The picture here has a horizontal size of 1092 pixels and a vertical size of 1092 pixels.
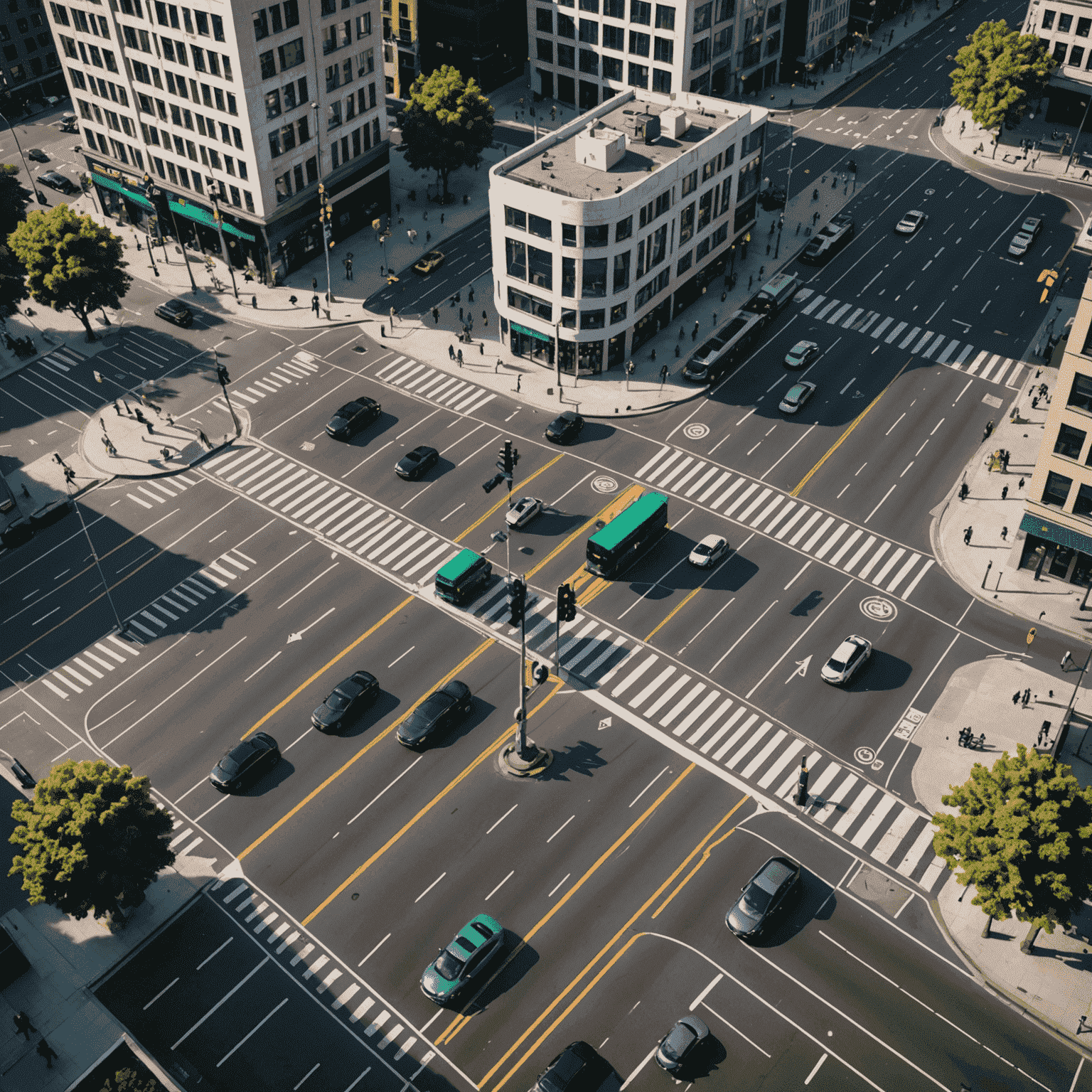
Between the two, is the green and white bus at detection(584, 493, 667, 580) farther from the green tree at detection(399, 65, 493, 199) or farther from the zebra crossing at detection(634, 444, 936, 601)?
the green tree at detection(399, 65, 493, 199)

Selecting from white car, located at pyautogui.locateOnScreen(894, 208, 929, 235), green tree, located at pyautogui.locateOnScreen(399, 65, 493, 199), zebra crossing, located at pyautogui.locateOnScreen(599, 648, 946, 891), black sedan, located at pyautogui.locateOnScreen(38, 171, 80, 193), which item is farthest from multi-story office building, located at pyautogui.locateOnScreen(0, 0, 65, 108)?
zebra crossing, located at pyautogui.locateOnScreen(599, 648, 946, 891)

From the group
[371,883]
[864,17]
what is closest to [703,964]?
[371,883]

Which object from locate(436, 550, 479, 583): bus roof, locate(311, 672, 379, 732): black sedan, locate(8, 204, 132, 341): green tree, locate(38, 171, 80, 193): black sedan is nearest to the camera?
locate(311, 672, 379, 732): black sedan

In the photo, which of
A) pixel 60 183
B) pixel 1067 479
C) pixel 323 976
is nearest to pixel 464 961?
pixel 323 976

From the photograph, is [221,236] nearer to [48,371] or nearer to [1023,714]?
[48,371]

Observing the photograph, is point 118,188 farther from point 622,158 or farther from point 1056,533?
point 1056,533

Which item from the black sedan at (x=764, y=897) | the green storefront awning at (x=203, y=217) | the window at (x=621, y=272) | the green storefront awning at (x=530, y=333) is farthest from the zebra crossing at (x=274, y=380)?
the black sedan at (x=764, y=897)

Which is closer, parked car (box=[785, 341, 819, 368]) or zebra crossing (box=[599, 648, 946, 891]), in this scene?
zebra crossing (box=[599, 648, 946, 891])
